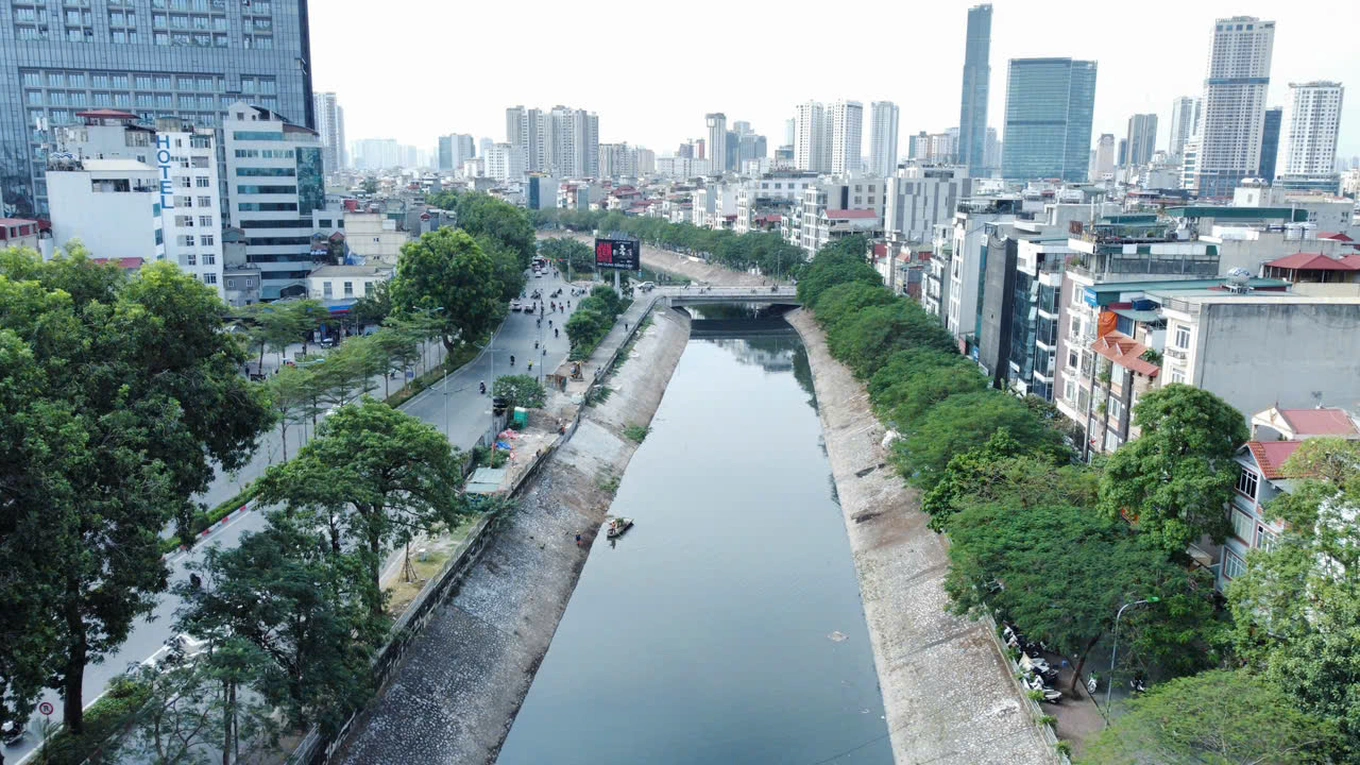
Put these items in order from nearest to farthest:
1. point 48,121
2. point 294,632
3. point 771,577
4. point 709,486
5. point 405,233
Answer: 1. point 294,632
2. point 771,577
3. point 709,486
4. point 405,233
5. point 48,121

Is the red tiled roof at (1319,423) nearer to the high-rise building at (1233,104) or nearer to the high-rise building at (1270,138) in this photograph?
the high-rise building at (1233,104)

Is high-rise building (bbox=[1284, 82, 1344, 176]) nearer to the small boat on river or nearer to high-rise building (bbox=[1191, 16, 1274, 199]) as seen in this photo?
high-rise building (bbox=[1191, 16, 1274, 199])

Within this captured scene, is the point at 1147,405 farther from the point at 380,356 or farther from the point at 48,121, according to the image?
the point at 48,121

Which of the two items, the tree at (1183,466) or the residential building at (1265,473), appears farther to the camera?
the tree at (1183,466)

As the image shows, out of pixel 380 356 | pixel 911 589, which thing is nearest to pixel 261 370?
pixel 380 356

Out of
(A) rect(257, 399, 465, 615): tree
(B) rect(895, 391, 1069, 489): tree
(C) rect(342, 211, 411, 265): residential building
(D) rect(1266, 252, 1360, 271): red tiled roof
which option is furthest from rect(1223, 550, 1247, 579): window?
(C) rect(342, 211, 411, 265): residential building

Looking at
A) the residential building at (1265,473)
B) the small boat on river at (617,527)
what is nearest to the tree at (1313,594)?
the residential building at (1265,473)
